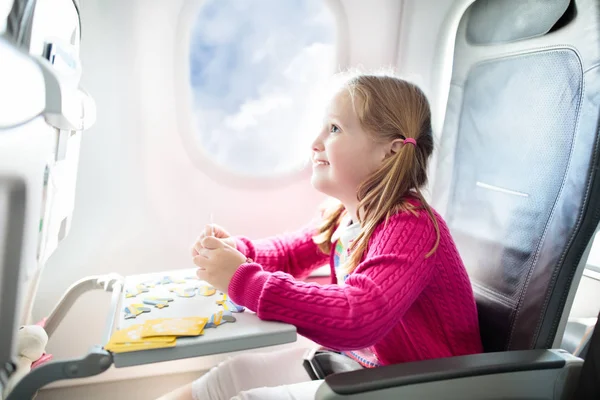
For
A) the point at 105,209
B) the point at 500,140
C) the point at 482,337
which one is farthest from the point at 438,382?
the point at 105,209

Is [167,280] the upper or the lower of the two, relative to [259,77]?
lower

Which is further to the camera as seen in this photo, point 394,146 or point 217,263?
point 394,146

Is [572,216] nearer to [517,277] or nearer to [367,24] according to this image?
[517,277]

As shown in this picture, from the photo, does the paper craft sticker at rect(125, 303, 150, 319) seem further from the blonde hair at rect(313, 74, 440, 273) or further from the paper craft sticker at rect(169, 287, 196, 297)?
the blonde hair at rect(313, 74, 440, 273)

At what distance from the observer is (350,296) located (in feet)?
3.39

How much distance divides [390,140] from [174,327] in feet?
2.48

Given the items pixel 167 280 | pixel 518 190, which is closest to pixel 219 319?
pixel 167 280

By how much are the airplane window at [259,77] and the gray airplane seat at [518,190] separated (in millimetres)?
539

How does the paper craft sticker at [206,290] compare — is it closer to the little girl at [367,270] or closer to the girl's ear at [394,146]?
the little girl at [367,270]

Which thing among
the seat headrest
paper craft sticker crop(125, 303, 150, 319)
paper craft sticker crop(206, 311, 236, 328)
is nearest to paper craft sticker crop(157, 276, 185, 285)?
paper craft sticker crop(125, 303, 150, 319)

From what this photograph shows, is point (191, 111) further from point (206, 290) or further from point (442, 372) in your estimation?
point (442, 372)

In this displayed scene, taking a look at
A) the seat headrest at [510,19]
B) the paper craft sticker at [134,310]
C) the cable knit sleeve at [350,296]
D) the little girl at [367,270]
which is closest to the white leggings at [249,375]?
the little girl at [367,270]

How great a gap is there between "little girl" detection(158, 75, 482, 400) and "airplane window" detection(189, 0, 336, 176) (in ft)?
1.19

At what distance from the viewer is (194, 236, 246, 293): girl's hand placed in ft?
3.63
